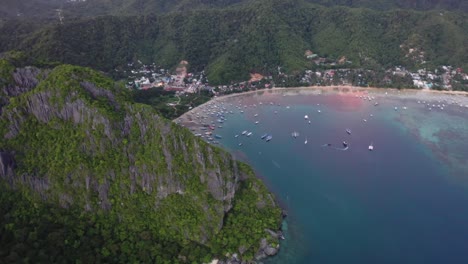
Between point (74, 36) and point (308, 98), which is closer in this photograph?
point (308, 98)

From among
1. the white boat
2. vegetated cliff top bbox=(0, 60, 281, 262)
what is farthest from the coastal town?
vegetated cliff top bbox=(0, 60, 281, 262)

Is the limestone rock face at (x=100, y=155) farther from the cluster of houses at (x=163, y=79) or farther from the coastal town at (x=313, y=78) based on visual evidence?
the coastal town at (x=313, y=78)

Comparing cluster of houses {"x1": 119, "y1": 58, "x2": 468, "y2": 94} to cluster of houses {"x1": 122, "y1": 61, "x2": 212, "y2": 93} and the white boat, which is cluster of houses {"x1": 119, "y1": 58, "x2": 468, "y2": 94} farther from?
the white boat

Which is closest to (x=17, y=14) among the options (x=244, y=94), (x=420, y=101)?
(x=244, y=94)

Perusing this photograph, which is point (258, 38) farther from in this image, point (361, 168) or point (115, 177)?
point (115, 177)

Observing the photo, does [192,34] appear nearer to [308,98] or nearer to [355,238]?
[308,98]

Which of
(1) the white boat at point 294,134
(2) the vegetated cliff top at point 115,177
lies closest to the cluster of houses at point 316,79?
(1) the white boat at point 294,134

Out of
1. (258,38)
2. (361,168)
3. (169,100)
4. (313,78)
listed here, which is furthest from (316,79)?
(361,168)
